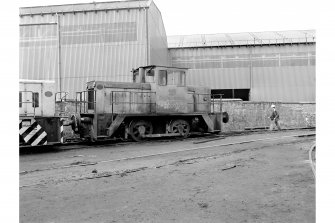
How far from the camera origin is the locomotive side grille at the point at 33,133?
8.85 metres

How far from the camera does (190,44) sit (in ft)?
85.7

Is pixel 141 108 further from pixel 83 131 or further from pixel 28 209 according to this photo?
pixel 28 209

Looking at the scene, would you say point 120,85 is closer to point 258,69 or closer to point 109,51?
point 109,51

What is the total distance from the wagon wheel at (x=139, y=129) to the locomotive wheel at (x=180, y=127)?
93cm

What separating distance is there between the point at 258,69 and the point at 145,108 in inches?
569

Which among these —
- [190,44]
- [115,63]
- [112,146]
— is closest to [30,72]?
[115,63]

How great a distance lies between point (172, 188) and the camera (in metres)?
4.91

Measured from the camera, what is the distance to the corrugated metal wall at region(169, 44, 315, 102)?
22578 mm

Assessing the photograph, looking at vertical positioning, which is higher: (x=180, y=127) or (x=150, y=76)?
(x=150, y=76)

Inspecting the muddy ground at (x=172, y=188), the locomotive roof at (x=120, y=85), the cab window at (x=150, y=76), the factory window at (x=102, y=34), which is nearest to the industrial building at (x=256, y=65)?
the factory window at (x=102, y=34)

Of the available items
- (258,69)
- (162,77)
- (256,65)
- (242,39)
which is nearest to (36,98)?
(162,77)

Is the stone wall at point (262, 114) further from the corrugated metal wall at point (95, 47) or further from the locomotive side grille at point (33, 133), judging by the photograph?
the locomotive side grille at point (33, 133)

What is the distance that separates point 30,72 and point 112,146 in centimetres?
1073

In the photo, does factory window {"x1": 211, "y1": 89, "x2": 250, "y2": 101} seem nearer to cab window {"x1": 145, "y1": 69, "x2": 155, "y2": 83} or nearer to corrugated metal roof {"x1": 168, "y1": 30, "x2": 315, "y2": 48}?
corrugated metal roof {"x1": 168, "y1": 30, "x2": 315, "y2": 48}
